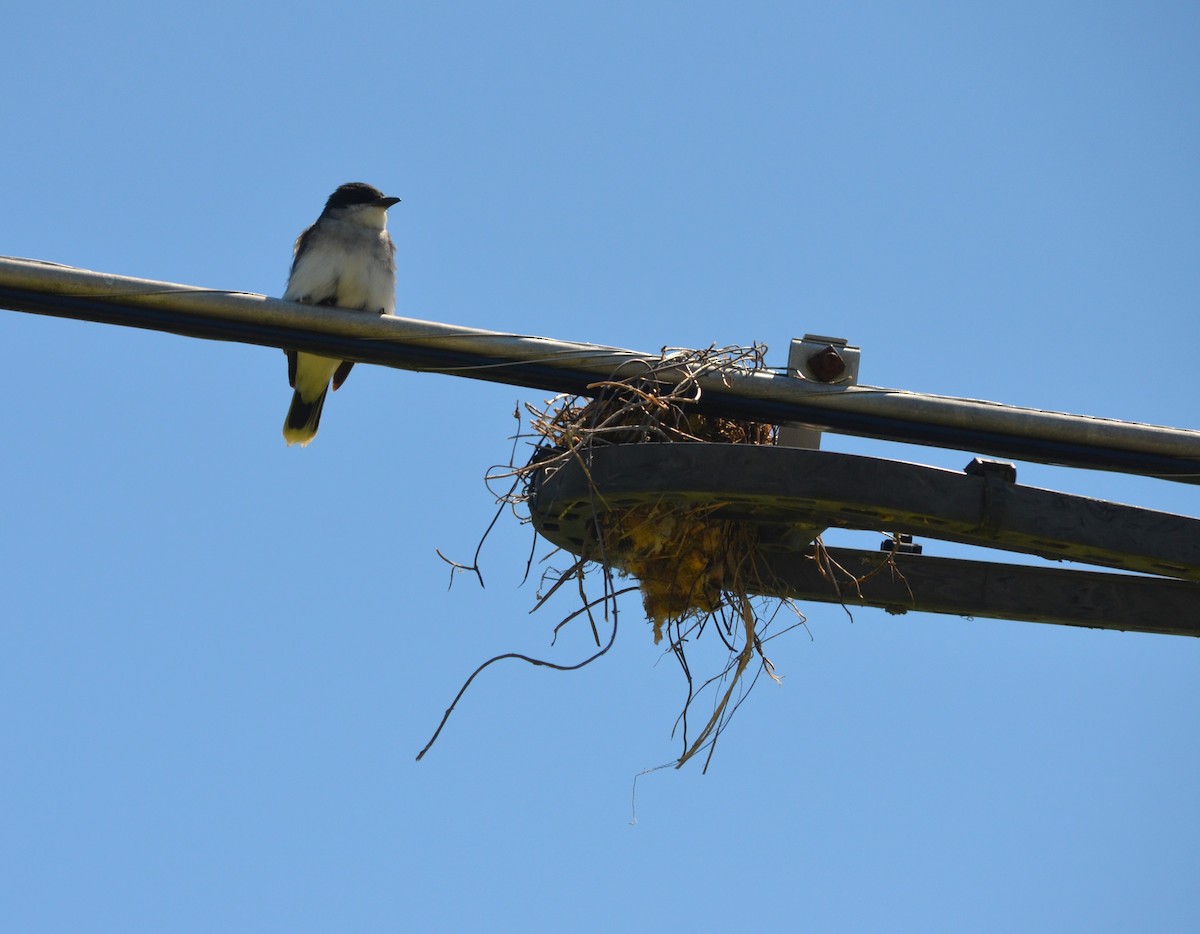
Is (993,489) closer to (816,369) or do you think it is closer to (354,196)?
(816,369)

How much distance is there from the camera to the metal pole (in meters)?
4.24

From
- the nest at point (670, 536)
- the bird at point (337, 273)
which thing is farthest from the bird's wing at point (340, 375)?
the nest at point (670, 536)

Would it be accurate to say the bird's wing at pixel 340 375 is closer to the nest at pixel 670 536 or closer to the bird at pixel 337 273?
the bird at pixel 337 273

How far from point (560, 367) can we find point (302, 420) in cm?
461

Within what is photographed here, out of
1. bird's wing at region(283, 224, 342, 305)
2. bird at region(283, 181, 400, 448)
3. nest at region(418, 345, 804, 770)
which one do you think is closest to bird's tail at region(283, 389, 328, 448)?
bird at region(283, 181, 400, 448)

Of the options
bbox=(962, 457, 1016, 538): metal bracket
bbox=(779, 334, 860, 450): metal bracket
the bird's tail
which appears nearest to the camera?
bbox=(962, 457, 1016, 538): metal bracket

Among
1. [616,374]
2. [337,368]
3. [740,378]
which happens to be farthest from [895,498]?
[337,368]

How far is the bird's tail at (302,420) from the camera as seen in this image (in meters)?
8.70

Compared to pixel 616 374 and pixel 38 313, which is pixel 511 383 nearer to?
pixel 616 374

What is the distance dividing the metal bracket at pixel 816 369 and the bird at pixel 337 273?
373 cm

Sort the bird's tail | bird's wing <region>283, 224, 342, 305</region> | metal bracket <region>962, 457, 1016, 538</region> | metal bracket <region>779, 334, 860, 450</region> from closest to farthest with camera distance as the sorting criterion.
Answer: metal bracket <region>962, 457, 1016, 538</region> → metal bracket <region>779, 334, 860, 450</region> → bird's wing <region>283, 224, 342, 305</region> → the bird's tail

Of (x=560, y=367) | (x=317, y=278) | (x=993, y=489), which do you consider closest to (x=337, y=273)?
(x=317, y=278)

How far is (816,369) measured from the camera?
4.45m

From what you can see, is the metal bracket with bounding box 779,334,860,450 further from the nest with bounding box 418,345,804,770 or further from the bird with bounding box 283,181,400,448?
the bird with bounding box 283,181,400,448
